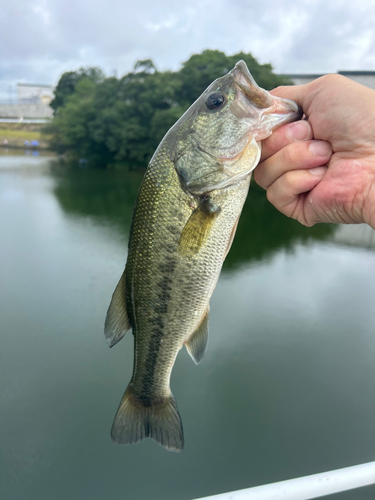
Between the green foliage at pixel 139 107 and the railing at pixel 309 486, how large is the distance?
55.4 feet

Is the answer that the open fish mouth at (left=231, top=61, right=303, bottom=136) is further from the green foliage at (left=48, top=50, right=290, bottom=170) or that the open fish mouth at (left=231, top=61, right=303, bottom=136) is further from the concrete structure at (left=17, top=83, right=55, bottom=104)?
the concrete structure at (left=17, top=83, right=55, bottom=104)

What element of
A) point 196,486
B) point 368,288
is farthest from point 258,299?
point 196,486

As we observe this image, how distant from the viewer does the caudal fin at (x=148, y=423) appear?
1466 mm

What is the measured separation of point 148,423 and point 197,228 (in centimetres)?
90

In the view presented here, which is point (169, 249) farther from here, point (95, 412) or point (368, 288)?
point (368, 288)

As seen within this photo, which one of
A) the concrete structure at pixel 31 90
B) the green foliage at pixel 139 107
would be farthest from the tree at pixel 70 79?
the concrete structure at pixel 31 90

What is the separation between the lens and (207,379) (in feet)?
16.9

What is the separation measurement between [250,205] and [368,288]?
7049 millimetres

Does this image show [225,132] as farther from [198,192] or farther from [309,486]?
[309,486]

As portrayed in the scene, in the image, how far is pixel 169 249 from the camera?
4.17 ft

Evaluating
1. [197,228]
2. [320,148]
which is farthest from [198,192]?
[320,148]

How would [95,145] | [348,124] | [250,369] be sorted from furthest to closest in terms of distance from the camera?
[95,145]
[250,369]
[348,124]

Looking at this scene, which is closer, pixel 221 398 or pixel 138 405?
pixel 138 405

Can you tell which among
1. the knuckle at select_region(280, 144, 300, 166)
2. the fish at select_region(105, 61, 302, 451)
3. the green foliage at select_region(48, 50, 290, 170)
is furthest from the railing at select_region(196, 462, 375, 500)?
the green foliage at select_region(48, 50, 290, 170)
